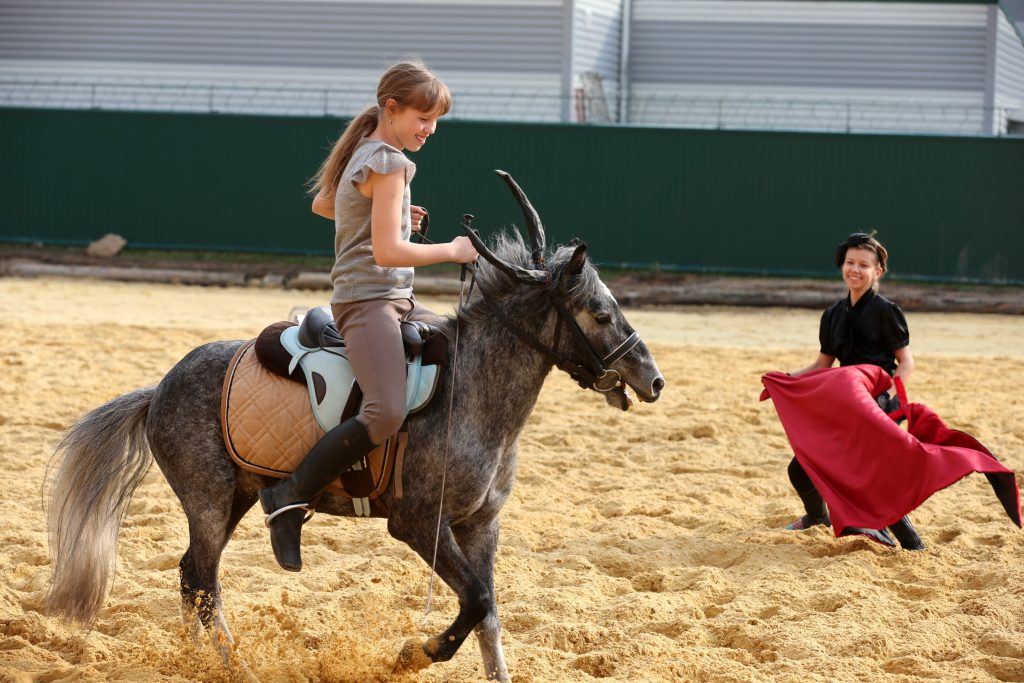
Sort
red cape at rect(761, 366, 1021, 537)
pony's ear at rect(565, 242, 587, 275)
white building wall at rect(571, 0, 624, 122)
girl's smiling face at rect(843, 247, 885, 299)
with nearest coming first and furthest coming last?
1. pony's ear at rect(565, 242, 587, 275)
2. red cape at rect(761, 366, 1021, 537)
3. girl's smiling face at rect(843, 247, 885, 299)
4. white building wall at rect(571, 0, 624, 122)

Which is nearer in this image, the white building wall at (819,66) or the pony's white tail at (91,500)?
the pony's white tail at (91,500)

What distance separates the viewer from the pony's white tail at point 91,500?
422 centimetres

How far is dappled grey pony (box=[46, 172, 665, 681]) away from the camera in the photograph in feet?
12.5

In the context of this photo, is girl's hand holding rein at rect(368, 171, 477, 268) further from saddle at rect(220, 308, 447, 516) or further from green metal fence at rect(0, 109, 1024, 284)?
green metal fence at rect(0, 109, 1024, 284)

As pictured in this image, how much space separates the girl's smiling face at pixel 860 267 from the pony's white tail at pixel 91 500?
3.59 meters

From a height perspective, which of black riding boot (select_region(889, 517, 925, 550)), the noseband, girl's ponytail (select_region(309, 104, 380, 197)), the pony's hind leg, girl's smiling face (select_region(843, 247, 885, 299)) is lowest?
black riding boot (select_region(889, 517, 925, 550))

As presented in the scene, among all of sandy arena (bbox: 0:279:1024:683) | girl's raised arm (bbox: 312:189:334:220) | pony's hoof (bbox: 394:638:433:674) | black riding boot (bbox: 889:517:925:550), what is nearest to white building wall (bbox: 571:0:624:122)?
sandy arena (bbox: 0:279:1024:683)

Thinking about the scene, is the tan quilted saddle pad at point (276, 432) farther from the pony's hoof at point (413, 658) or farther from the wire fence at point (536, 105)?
the wire fence at point (536, 105)

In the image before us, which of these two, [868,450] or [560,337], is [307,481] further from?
[868,450]

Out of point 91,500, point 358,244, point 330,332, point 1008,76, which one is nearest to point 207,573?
point 91,500

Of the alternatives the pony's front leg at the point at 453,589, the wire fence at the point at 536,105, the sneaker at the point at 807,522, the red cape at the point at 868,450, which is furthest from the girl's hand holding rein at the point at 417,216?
the wire fence at the point at 536,105

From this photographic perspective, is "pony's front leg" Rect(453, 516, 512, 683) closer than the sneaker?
Yes

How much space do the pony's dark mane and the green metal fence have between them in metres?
13.6

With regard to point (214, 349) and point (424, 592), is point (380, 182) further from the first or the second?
point (424, 592)
